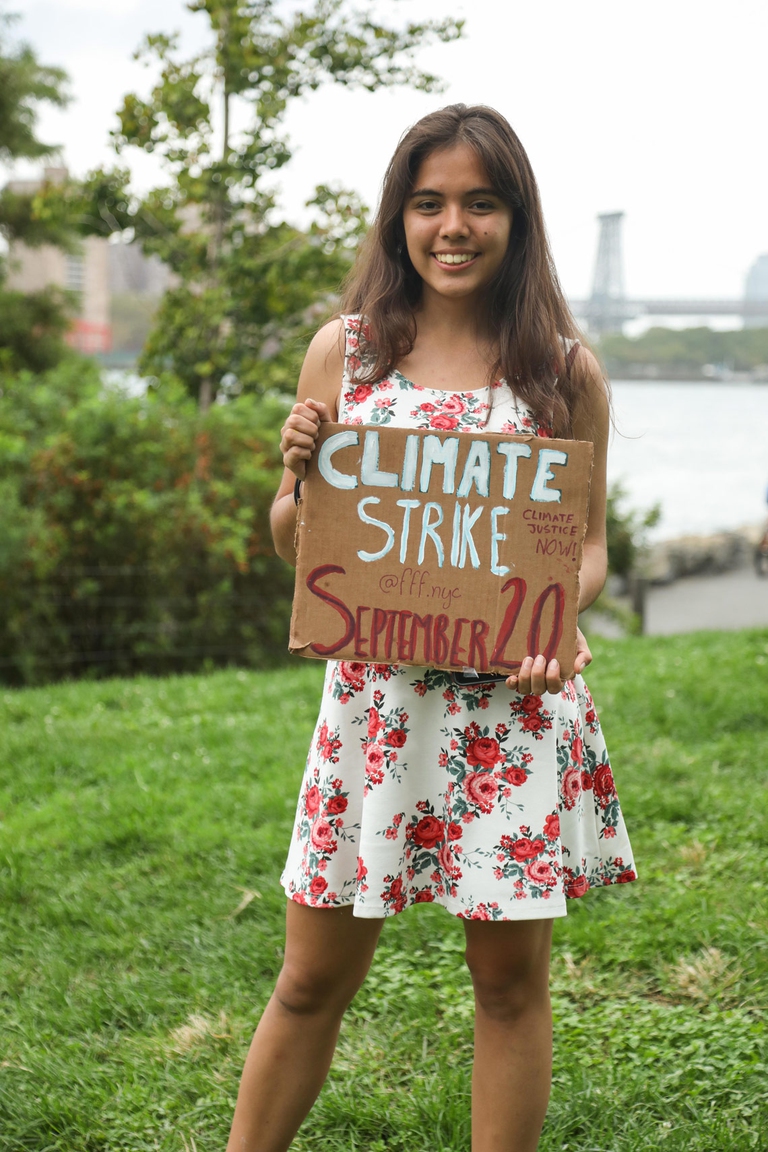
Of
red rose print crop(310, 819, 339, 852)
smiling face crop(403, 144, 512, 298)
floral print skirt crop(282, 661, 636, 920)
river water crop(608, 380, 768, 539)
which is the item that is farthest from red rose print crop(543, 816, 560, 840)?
river water crop(608, 380, 768, 539)

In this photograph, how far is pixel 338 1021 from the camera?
6.31 ft

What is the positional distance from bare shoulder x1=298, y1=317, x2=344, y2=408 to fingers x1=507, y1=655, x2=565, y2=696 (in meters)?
0.59

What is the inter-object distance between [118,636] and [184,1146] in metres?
5.09

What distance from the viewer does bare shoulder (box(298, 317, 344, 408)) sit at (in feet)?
6.22

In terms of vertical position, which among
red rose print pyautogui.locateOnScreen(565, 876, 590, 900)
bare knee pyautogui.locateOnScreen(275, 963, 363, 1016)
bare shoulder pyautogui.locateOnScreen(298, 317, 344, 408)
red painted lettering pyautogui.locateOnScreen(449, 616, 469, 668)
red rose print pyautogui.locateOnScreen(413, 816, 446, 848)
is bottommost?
bare knee pyautogui.locateOnScreen(275, 963, 363, 1016)

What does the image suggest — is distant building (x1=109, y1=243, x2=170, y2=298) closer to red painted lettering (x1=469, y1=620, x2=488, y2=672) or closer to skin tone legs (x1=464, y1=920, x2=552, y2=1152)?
red painted lettering (x1=469, y1=620, x2=488, y2=672)

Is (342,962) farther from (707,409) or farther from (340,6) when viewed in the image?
(707,409)

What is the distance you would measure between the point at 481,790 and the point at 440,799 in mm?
82

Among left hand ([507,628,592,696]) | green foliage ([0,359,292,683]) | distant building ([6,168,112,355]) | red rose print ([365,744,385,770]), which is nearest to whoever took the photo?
left hand ([507,628,592,696])

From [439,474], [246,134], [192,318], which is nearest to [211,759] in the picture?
[439,474]

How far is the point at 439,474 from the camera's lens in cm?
172

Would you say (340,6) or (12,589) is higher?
(340,6)

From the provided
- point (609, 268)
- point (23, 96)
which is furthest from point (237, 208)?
point (23, 96)

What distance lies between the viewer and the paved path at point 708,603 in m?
12.8
